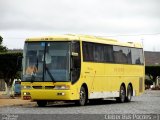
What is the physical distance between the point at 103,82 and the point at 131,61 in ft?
14.5

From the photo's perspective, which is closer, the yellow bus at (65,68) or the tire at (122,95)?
the yellow bus at (65,68)

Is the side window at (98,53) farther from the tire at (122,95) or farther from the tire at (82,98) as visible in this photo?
the tire at (122,95)

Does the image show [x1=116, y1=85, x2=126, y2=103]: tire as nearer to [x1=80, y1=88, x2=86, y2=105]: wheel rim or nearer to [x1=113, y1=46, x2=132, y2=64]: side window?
[x1=113, y1=46, x2=132, y2=64]: side window

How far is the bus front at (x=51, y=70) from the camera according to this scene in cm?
2750

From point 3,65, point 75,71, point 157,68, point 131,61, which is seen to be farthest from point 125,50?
point 157,68

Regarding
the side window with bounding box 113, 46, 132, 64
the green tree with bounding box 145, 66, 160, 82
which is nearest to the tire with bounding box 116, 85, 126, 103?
the side window with bounding box 113, 46, 132, 64

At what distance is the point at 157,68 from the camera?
262ft

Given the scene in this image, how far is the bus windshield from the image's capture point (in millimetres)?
27578

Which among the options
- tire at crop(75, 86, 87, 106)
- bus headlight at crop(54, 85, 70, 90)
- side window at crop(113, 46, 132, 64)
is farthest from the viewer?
side window at crop(113, 46, 132, 64)

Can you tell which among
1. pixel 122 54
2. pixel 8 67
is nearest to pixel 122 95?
pixel 122 54

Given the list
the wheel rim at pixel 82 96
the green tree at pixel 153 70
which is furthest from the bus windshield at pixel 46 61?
the green tree at pixel 153 70

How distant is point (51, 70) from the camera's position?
1093 inches

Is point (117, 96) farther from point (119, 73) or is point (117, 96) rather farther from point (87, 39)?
point (87, 39)

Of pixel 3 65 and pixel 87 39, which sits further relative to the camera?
pixel 3 65
